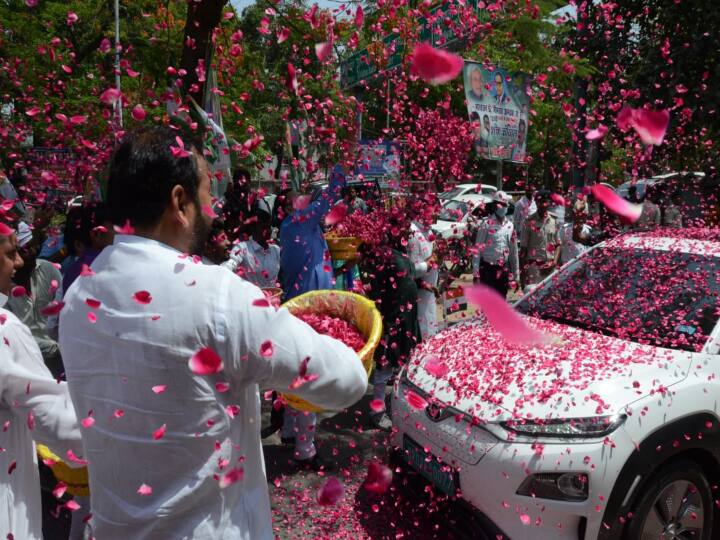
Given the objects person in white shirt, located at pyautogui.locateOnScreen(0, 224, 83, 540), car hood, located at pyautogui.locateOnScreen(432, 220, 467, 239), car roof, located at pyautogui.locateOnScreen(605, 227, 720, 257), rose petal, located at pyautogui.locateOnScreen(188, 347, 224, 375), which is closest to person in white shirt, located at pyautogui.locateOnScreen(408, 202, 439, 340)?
car roof, located at pyautogui.locateOnScreen(605, 227, 720, 257)

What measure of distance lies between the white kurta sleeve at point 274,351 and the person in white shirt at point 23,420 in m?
0.92

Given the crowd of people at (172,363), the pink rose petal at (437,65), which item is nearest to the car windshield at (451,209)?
the pink rose petal at (437,65)

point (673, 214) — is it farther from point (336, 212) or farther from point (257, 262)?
point (257, 262)

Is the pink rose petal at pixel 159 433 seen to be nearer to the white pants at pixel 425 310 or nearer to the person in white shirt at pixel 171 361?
the person in white shirt at pixel 171 361

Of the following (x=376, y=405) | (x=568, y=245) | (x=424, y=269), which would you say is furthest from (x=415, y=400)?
(x=568, y=245)

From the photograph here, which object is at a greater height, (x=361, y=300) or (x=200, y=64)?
(x=200, y=64)

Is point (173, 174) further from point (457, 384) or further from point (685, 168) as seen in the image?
point (685, 168)

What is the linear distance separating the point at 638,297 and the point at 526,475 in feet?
5.21

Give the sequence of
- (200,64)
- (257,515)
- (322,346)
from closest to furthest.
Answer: (322,346) → (257,515) → (200,64)

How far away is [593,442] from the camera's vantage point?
111 inches

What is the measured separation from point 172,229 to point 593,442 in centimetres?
220

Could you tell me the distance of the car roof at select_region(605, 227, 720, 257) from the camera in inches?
159

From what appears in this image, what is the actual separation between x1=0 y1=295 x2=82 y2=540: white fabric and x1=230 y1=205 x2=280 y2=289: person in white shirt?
303cm

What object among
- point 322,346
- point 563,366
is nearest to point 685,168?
point 563,366
